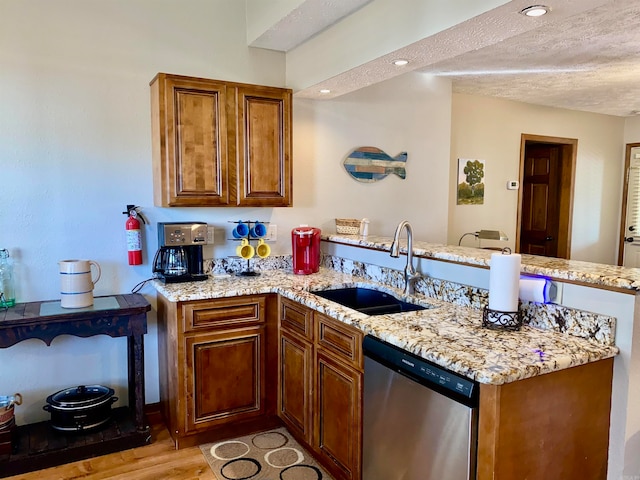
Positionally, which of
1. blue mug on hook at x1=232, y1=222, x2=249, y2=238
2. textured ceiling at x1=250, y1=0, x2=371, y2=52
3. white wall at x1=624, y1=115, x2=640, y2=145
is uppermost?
textured ceiling at x1=250, y1=0, x2=371, y2=52

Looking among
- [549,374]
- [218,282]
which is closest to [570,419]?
[549,374]

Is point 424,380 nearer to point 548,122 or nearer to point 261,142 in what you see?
point 261,142

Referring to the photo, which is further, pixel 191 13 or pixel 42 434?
pixel 191 13

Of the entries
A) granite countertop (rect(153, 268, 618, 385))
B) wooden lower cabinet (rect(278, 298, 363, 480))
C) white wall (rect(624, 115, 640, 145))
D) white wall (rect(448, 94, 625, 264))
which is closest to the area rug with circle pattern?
wooden lower cabinet (rect(278, 298, 363, 480))

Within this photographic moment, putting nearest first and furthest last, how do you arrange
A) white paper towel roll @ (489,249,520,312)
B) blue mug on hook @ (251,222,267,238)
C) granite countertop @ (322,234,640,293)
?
granite countertop @ (322,234,640,293)
white paper towel roll @ (489,249,520,312)
blue mug on hook @ (251,222,267,238)

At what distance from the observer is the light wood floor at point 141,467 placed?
95.5 inches

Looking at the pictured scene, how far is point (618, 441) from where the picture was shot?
5.72 feet

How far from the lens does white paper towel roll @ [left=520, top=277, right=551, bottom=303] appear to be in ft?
6.25

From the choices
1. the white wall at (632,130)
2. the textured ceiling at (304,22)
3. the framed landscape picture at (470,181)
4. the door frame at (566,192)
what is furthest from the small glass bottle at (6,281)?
the white wall at (632,130)

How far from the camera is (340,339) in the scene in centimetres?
222

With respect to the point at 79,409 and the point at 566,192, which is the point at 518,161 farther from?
the point at 79,409

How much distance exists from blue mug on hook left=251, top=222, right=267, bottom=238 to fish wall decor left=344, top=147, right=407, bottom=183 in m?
0.81

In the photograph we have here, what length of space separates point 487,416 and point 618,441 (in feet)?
2.05

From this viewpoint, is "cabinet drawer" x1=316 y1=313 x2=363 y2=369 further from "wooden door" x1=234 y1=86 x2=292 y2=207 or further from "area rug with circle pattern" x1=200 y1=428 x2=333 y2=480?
"wooden door" x1=234 y1=86 x2=292 y2=207
